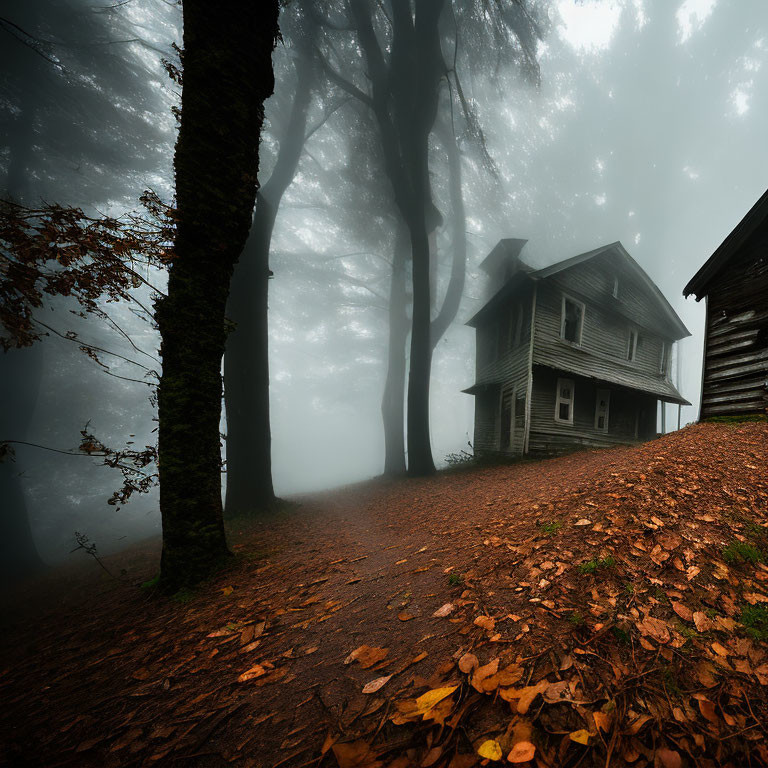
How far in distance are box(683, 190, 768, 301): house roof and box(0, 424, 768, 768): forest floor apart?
7.71m

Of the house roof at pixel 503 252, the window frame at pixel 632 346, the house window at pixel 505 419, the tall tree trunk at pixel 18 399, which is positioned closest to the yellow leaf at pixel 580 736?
the house window at pixel 505 419

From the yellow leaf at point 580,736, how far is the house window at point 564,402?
12470 mm

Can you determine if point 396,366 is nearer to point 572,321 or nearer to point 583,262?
point 572,321

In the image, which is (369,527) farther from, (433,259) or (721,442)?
(433,259)

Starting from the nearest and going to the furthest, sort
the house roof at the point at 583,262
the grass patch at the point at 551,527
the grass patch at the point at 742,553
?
the grass patch at the point at 742,553 → the grass patch at the point at 551,527 → the house roof at the point at 583,262

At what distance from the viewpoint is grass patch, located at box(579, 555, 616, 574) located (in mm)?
2167

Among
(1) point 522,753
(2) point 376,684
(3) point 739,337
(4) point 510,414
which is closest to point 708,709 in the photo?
(1) point 522,753

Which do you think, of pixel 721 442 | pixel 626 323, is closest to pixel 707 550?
pixel 721 442

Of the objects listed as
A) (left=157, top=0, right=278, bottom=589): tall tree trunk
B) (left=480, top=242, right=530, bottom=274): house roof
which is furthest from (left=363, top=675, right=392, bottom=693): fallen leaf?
(left=480, top=242, right=530, bottom=274): house roof

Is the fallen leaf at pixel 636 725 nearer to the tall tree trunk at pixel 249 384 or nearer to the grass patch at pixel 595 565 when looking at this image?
the grass patch at pixel 595 565

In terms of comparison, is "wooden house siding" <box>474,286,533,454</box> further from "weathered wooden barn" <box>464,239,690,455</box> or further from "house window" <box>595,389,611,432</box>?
"house window" <box>595,389,611,432</box>

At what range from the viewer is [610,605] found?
185 centimetres

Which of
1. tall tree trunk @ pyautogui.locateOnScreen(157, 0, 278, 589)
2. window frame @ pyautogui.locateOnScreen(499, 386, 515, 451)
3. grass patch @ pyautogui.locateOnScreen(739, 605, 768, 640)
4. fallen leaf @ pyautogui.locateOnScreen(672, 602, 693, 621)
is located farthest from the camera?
window frame @ pyautogui.locateOnScreen(499, 386, 515, 451)

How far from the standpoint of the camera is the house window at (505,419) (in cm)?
1291
